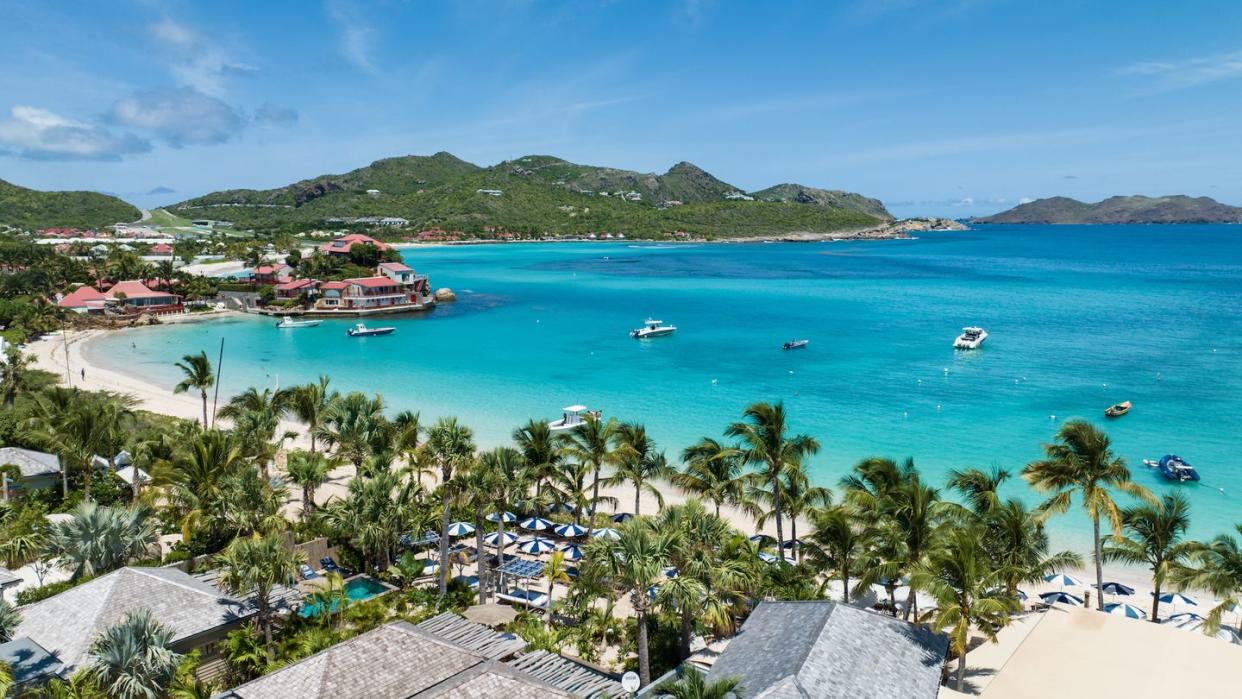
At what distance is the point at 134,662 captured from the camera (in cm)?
1262

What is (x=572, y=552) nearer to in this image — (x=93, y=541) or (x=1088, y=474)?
(x=93, y=541)

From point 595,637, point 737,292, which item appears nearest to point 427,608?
point 595,637

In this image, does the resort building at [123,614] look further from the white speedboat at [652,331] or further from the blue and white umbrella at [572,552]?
the white speedboat at [652,331]

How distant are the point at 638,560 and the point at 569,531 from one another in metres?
9.73

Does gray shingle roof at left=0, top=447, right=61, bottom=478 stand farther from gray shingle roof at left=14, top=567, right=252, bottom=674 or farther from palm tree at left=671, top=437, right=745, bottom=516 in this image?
palm tree at left=671, top=437, right=745, bottom=516

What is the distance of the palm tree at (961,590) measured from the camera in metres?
14.0

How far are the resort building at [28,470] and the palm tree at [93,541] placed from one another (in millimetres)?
8804

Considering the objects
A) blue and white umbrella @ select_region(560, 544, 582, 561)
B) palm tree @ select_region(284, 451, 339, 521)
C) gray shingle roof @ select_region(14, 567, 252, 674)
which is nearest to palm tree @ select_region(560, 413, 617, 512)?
blue and white umbrella @ select_region(560, 544, 582, 561)

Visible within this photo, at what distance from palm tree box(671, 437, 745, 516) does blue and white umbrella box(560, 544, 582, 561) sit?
3673 millimetres

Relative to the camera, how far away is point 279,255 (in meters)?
125

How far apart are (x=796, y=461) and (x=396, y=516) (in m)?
11.5

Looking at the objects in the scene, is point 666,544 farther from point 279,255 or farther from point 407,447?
point 279,255

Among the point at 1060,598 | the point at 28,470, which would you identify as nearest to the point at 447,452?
the point at 1060,598

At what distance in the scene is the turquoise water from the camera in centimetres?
3775
